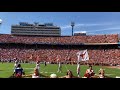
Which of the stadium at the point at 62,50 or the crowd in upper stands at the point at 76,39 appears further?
the crowd in upper stands at the point at 76,39

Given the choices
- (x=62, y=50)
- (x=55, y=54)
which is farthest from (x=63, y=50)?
(x=55, y=54)

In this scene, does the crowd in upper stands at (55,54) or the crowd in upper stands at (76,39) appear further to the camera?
the crowd in upper stands at (76,39)

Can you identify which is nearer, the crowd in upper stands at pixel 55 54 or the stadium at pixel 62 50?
the stadium at pixel 62 50

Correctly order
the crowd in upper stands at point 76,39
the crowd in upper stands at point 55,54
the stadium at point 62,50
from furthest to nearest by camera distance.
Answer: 1. the crowd in upper stands at point 76,39
2. the crowd in upper stands at point 55,54
3. the stadium at point 62,50

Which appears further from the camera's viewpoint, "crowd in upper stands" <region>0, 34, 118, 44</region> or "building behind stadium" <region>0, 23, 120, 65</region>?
"crowd in upper stands" <region>0, 34, 118, 44</region>

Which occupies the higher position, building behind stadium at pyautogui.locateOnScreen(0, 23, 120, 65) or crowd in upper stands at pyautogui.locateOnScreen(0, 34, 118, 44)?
crowd in upper stands at pyautogui.locateOnScreen(0, 34, 118, 44)

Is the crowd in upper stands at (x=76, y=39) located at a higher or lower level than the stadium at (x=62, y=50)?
higher

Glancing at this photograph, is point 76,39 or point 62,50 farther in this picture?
point 76,39

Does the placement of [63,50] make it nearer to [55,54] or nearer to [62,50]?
[62,50]

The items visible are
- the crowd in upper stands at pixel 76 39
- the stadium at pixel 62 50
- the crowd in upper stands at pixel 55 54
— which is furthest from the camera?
the crowd in upper stands at pixel 76 39

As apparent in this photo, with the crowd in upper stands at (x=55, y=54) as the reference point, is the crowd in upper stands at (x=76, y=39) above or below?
above

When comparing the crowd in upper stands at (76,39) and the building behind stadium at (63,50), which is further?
the crowd in upper stands at (76,39)

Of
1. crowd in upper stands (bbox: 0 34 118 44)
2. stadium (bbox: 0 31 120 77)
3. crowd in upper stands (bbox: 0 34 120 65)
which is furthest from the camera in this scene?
crowd in upper stands (bbox: 0 34 118 44)
